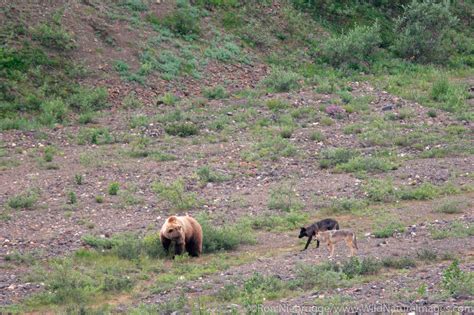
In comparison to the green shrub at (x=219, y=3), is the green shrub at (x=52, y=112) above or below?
below

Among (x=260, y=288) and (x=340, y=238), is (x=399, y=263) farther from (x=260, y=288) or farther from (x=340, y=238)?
(x=260, y=288)

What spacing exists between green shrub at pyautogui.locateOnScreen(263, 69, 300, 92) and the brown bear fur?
33.3ft

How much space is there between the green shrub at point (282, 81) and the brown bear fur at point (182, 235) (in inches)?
400

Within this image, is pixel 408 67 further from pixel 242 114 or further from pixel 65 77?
pixel 65 77

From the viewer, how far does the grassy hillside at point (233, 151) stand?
43.0 ft

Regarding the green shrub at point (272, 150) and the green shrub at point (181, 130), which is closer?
the green shrub at point (272, 150)

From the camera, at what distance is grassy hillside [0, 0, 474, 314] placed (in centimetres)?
1311

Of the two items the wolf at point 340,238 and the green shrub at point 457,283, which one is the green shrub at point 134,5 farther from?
the green shrub at point 457,283

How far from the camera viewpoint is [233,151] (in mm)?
20312

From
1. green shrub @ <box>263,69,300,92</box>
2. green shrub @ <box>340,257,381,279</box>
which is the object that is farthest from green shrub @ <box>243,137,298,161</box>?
green shrub @ <box>340,257,381,279</box>

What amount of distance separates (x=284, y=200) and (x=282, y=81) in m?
7.96

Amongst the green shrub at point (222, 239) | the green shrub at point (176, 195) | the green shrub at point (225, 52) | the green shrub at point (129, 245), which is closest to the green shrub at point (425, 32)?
the green shrub at point (225, 52)

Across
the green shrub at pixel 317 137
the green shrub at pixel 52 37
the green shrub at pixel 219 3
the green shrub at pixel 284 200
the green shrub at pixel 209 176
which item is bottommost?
the green shrub at pixel 209 176

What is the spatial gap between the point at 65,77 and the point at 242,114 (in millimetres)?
4172
